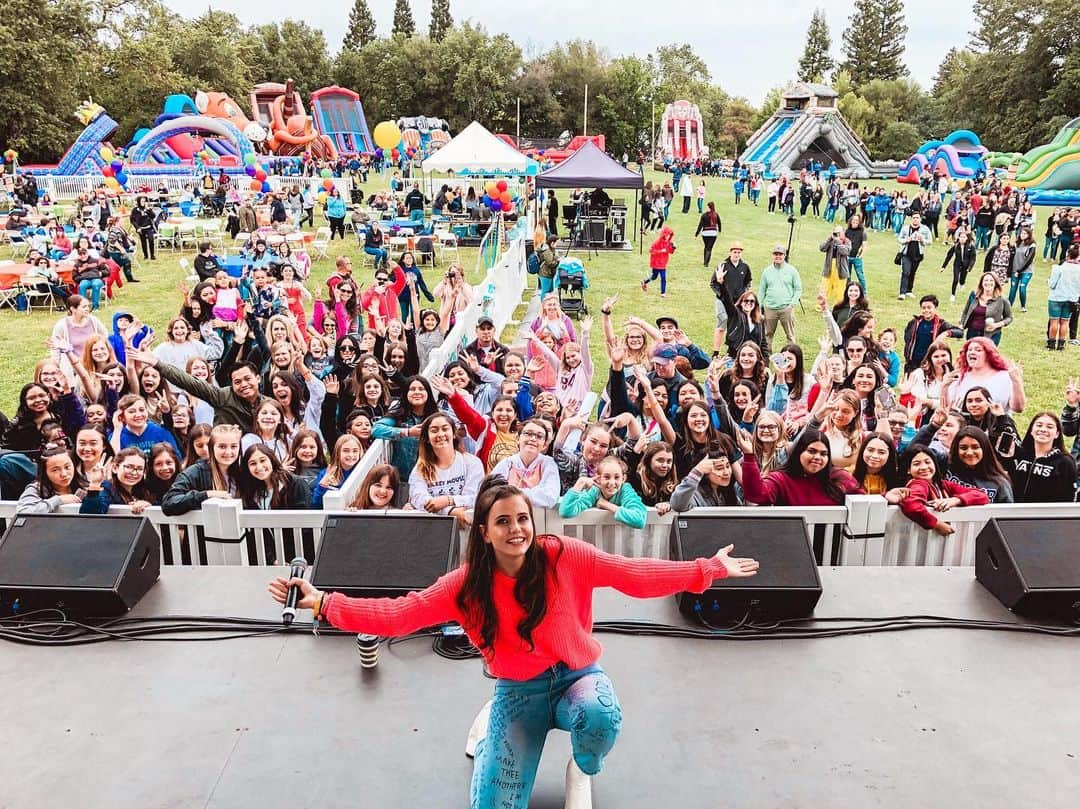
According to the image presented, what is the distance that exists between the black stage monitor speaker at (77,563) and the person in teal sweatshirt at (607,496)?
6.88 feet

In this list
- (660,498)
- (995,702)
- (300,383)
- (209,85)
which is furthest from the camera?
(209,85)

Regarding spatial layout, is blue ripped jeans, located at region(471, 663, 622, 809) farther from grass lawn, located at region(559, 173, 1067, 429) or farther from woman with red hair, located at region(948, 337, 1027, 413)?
grass lawn, located at region(559, 173, 1067, 429)

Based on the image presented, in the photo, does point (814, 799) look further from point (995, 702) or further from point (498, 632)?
point (498, 632)

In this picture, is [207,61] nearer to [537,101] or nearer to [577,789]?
[537,101]

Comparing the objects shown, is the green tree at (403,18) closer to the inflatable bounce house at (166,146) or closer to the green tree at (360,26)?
the green tree at (360,26)

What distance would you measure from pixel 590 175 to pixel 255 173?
16395 millimetres

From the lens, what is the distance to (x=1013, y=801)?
3.00 metres

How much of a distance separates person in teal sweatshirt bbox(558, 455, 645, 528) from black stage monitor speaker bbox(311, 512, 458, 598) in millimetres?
688

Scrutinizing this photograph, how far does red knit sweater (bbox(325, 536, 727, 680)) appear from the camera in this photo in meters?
2.90

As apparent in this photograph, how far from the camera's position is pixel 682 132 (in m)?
53.0

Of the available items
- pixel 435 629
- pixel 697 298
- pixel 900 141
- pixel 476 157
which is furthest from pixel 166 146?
pixel 900 141

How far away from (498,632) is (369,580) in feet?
4.15

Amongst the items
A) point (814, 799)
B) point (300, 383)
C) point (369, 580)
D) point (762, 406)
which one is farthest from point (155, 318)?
point (814, 799)

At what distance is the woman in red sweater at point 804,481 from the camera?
4922mm
